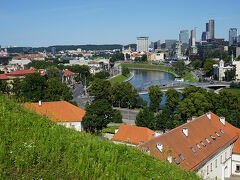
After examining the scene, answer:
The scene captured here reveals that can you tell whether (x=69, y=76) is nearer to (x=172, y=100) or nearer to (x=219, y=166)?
(x=172, y=100)

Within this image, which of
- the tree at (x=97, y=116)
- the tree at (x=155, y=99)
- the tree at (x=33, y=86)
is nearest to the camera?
the tree at (x=97, y=116)

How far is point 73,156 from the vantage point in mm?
4277

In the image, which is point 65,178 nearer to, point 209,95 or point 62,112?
point 62,112

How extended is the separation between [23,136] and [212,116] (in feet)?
49.2

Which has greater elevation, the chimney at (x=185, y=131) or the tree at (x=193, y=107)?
the chimney at (x=185, y=131)

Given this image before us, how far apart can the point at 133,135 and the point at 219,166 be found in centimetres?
468

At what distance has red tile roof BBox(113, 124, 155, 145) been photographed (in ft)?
50.4

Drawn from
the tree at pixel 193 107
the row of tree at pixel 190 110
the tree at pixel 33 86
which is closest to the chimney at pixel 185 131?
the row of tree at pixel 190 110

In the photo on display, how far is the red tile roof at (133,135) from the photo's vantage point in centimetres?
1535

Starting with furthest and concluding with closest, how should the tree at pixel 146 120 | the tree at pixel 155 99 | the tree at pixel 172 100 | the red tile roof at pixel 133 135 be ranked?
the tree at pixel 155 99 → the tree at pixel 172 100 → the tree at pixel 146 120 → the red tile roof at pixel 133 135

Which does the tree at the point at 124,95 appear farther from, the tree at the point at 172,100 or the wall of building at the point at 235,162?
the wall of building at the point at 235,162

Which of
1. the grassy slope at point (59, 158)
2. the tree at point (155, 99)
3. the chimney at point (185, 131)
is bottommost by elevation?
the tree at point (155, 99)

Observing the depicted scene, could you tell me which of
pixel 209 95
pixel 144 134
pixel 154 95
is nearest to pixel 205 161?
pixel 144 134

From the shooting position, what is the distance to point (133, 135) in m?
15.8
